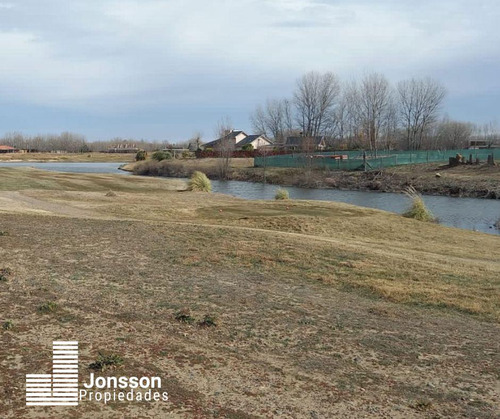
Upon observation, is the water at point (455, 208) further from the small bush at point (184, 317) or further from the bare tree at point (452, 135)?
the bare tree at point (452, 135)

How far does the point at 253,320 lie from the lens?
22.4 feet

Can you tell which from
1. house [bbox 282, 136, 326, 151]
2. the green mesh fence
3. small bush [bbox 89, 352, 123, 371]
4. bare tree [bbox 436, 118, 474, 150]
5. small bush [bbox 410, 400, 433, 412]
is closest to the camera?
small bush [bbox 410, 400, 433, 412]

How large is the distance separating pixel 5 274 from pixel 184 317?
3.25 m

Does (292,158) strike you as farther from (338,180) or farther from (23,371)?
(23,371)

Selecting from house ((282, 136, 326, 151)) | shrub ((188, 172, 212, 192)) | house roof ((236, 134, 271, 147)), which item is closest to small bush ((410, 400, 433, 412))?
shrub ((188, 172, 212, 192))

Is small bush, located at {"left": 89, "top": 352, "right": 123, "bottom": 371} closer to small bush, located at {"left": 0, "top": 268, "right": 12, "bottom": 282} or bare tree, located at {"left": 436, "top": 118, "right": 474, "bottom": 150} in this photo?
small bush, located at {"left": 0, "top": 268, "right": 12, "bottom": 282}

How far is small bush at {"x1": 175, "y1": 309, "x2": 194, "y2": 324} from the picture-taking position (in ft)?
21.5

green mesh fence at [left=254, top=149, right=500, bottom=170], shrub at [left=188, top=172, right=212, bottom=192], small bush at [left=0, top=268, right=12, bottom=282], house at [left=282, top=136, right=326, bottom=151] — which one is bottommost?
small bush at [left=0, top=268, right=12, bottom=282]

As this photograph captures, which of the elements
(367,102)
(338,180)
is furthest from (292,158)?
(367,102)

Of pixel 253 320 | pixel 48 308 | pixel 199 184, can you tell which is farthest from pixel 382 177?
pixel 48 308

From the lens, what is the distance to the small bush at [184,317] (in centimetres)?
655

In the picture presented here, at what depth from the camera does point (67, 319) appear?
6.26m

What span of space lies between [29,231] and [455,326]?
9.21 metres

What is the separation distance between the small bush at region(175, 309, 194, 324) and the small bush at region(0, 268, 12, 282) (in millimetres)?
2828
